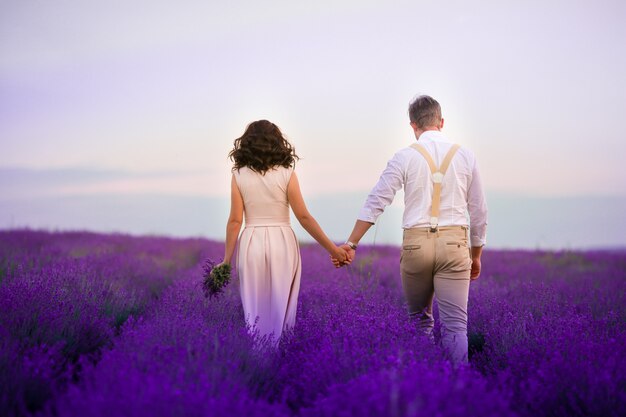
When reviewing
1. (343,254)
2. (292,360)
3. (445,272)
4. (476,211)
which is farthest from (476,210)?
(292,360)

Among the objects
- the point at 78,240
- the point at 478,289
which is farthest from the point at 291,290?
the point at 78,240

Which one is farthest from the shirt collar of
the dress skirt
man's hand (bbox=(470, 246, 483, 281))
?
the dress skirt

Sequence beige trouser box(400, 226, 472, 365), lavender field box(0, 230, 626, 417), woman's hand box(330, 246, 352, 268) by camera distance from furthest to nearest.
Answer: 1. woman's hand box(330, 246, 352, 268)
2. beige trouser box(400, 226, 472, 365)
3. lavender field box(0, 230, 626, 417)

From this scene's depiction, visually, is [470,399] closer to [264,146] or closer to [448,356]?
[448,356]

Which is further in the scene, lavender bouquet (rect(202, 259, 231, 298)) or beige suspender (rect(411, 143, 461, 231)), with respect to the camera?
lavender bouquet (rect(202, 259, 231, 298))

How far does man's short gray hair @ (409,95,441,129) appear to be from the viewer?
407 cm

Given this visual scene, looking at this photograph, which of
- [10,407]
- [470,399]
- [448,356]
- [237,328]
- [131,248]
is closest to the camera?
[470,399]

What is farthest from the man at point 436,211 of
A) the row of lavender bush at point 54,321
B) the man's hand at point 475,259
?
the row of lavender bush at point 54,321

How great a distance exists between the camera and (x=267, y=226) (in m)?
4.26

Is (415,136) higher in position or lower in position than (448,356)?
higher

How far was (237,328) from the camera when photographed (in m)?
4.11

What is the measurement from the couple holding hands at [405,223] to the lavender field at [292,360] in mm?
292

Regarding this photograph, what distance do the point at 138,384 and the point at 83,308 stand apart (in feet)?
7.50

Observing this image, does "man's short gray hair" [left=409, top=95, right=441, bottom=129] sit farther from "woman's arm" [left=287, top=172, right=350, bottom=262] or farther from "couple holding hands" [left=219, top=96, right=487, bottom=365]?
"woman's arm" [left=287, top=172, right=350, bottom=262]
